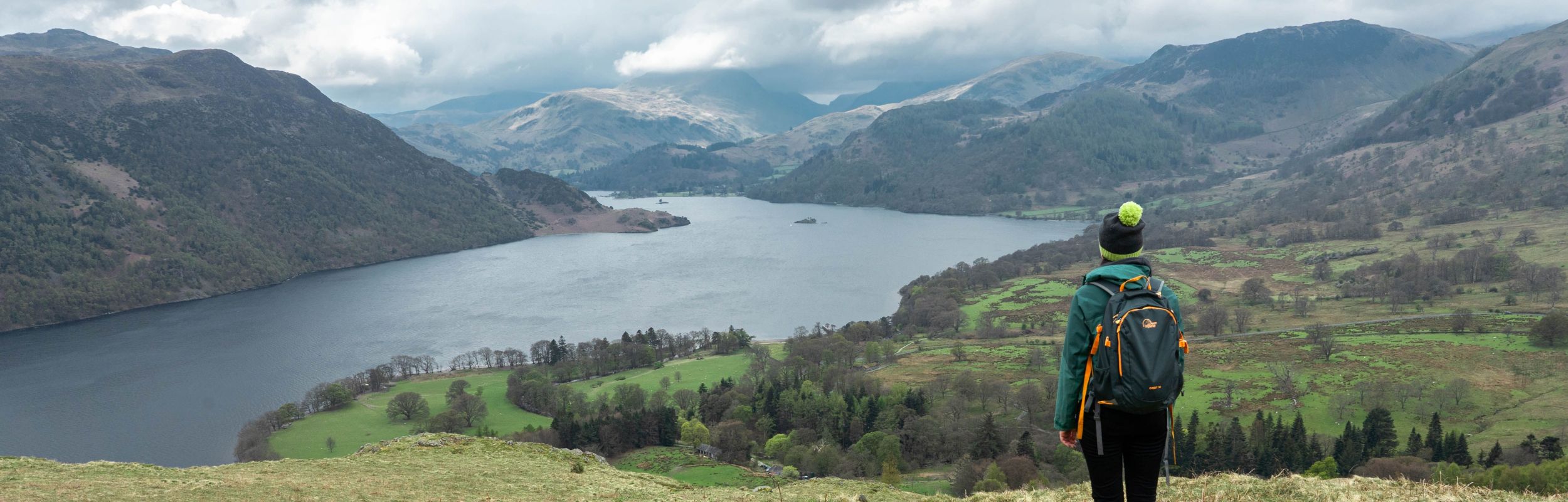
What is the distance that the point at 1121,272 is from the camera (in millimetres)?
6277

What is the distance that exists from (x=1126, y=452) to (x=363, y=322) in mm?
121982

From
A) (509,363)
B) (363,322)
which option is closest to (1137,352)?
(509,363)

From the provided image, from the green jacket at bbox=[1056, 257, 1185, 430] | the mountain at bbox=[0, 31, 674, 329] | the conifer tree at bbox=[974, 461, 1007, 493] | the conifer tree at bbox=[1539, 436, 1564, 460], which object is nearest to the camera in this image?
the green jacket at bbox=[1056, 257, 1185, 430]

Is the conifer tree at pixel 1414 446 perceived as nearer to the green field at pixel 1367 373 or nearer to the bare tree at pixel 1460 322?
the green field at pixel 1367 373

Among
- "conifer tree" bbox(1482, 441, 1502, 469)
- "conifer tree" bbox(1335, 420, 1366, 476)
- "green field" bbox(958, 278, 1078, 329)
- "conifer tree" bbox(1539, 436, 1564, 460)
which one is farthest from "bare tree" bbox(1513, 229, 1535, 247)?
"conifer tree" bbox(1482, 441, 1502, 469)

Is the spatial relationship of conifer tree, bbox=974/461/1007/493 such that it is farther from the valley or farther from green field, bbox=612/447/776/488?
green field, bbox=612/447/776/488

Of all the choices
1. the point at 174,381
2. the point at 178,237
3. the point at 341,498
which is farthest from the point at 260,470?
the point at 178,237

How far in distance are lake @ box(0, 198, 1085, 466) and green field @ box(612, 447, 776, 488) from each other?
34117 millimetres

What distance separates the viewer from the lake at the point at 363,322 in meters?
70.7

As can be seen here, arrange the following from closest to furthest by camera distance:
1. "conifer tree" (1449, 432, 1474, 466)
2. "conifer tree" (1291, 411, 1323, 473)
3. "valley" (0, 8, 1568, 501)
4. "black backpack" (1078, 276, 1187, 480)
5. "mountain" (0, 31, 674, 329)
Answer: "black backpack" (1078, 276, 1187, 480) → "valley" (0, 8, 1568, 501) → "conifer tree" (1449, 432, 1474, 466) → "conifer tree" (1291, 411, 1323, 473) → "mountain" (0, 31, 674, 329)

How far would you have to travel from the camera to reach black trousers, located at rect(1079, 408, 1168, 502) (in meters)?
6.30

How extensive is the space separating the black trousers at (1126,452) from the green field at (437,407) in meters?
56.5

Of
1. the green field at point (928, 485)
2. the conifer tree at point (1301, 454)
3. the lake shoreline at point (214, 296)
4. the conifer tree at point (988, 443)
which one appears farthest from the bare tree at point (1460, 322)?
the lake shoreline at point (214, 296)

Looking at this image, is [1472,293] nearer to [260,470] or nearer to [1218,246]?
[1218,246]
